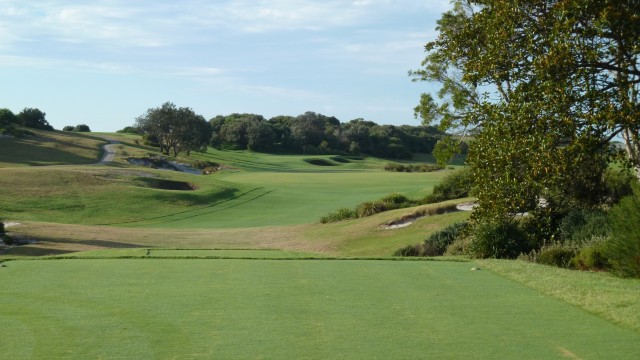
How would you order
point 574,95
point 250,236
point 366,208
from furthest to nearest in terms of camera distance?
point 366,208
point 250,236
point 574,95

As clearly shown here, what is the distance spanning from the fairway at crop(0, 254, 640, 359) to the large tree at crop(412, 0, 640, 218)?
9.04ft

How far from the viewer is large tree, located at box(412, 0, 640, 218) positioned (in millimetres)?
13242

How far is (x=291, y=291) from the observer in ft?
34.7

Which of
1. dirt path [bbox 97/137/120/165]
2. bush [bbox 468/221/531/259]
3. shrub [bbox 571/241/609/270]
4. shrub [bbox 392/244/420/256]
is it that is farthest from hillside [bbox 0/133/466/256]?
shrub [bbox 571/241/609/270]

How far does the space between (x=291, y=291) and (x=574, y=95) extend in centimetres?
653

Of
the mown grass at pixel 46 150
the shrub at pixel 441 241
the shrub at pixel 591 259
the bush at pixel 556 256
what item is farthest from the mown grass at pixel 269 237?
the mown grass at pixel 46 150

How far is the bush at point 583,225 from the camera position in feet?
58.7

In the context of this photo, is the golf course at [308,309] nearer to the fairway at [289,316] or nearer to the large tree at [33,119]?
the fairway at [289,316]

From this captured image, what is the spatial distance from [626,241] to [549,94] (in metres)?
2.91

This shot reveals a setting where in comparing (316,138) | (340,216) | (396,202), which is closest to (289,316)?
(340,216)

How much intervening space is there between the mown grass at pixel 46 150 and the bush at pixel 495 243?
55.9m

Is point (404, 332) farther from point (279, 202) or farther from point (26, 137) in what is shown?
point (26, 137)

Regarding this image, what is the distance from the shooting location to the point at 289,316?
880 cm

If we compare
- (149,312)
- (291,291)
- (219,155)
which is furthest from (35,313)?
(219,155)
